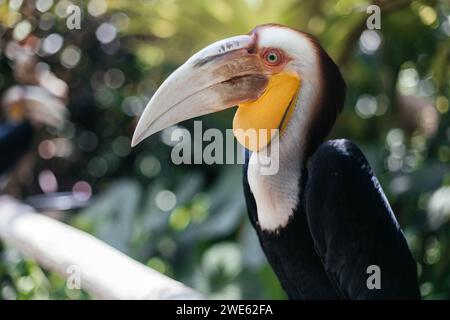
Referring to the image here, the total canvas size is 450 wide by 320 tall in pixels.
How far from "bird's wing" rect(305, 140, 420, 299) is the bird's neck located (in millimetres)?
51

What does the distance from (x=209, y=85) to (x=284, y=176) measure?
0.82ft

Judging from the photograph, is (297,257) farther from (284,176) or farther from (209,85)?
(209,85)

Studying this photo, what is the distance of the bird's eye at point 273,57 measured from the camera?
153cm

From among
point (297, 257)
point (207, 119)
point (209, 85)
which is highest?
point (209, 85)

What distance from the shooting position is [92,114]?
4.16 metres

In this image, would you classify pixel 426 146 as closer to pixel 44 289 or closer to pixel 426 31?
pixel 426 31

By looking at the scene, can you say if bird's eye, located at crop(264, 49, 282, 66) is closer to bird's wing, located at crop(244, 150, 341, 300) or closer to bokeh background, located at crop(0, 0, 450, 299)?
bird's wing, located at crop(244, 150, 341, 300)

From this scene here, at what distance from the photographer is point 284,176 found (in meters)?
1.56

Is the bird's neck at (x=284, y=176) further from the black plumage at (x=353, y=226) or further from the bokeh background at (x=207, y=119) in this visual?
the bokeh background at (x=207, y=119)

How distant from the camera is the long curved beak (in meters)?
1.53
